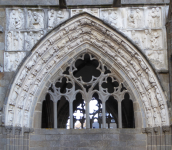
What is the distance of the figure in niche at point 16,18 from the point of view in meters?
10.0

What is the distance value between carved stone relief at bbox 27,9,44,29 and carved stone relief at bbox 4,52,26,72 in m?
0.89

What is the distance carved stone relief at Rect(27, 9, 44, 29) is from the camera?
32.9ft

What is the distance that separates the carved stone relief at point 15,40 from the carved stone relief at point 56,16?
2.97ft

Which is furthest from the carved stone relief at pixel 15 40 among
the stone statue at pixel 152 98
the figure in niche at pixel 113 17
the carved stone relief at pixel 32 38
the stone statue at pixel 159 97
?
the stone statue at pixel 159 97

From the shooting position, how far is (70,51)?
10.2m

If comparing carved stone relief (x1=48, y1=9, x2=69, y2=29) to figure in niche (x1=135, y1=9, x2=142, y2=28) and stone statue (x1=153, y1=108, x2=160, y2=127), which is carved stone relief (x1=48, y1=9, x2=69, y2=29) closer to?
figure in niche (x1=135, y1=9, x2=142, y2=28)

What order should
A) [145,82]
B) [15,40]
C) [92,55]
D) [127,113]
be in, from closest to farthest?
[145,82] < [15,40] < [92,55] < [127,113]

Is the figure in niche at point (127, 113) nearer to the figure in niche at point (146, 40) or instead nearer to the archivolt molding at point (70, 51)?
the archivolt molding at point (70, 51)

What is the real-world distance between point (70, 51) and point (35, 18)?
1402 millimetres

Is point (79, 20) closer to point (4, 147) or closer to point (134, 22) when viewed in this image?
point (134, 22)

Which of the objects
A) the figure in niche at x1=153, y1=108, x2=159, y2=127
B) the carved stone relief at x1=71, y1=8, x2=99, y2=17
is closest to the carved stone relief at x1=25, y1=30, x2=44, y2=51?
the carved stone relief at x1=71, y1=8, x2=99, y2=17

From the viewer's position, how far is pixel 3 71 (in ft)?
31.9

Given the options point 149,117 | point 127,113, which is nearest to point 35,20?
point 149,117

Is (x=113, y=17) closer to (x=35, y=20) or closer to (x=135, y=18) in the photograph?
(x=135, y=18)
